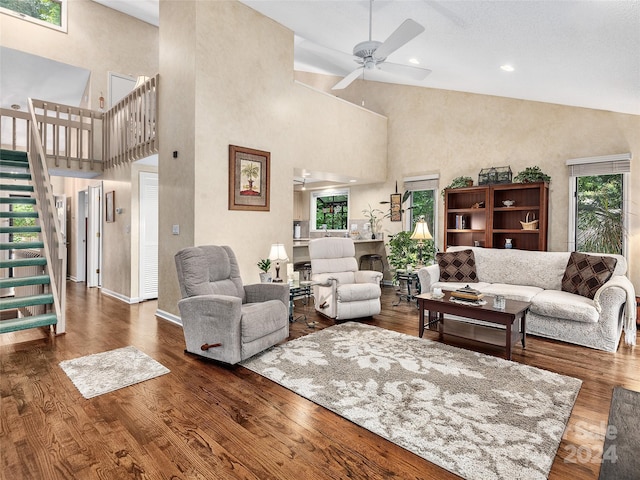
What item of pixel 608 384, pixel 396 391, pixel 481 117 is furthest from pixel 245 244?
pixel 481 117

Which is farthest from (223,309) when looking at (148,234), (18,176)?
(18,176)

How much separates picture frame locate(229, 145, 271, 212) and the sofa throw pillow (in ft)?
12.9

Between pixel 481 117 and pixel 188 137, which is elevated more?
pixel 481 117

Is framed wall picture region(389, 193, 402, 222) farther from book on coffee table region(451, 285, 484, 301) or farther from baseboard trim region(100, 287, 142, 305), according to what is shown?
baseboard trim region(100, 287, 142, 305)

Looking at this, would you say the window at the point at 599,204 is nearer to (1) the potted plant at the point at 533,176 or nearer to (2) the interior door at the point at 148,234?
(1) the potted plant at the point at 533,176

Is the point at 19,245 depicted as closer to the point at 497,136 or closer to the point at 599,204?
the point at 497,136

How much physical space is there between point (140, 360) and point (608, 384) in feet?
12.9

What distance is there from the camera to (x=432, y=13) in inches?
131

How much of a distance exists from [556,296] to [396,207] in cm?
372

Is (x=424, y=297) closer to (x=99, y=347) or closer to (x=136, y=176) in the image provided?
(x=99, y=347)

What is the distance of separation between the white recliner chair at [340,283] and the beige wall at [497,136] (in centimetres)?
244

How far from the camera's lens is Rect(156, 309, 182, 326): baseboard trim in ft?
14.7

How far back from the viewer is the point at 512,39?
10.8 feet

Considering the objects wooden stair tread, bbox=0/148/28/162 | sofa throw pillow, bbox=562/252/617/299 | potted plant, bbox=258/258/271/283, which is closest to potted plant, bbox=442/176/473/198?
sofa throw pillow, bbox=562/252/617/299
